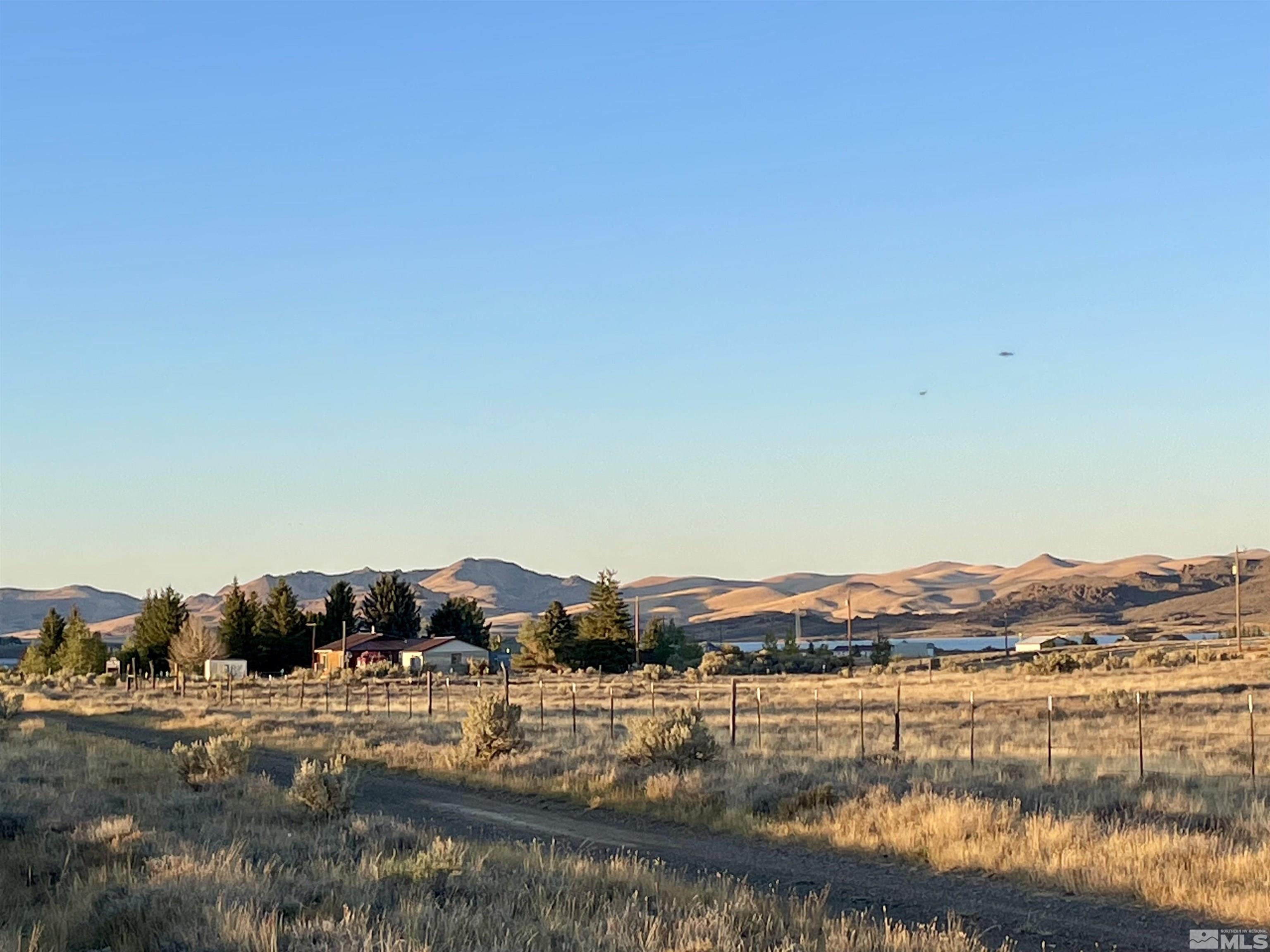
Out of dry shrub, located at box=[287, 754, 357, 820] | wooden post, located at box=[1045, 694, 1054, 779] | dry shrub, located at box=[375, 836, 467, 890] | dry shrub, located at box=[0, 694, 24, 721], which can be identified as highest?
dry shrub, located at box=[375, 836, 467, 890]

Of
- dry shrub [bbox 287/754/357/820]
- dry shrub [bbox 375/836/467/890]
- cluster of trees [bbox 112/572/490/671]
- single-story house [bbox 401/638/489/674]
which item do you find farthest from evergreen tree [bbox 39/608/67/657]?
dry shrub [bbox 375/836/467/890]

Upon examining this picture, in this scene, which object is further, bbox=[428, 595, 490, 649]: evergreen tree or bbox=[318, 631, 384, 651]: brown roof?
bbox=[428, 595, 490, 649]: evergreen tree

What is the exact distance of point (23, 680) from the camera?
306ft

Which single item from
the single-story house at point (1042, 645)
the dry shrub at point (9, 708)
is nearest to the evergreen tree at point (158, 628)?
the dry shrub at point (9, 708)

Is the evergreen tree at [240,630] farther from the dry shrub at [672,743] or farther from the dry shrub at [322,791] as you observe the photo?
the dry shrub at [322,791]

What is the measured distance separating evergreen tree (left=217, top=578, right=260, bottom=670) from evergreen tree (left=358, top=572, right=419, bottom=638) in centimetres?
1858

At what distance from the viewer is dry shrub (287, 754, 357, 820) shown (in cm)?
1764

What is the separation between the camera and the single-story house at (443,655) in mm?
95000

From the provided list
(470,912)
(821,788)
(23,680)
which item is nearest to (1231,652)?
(821,788)

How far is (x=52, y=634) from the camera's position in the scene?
106 metres

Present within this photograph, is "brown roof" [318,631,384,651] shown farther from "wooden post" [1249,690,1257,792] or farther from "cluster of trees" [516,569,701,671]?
"wooden post" [1249,690,1257,792]

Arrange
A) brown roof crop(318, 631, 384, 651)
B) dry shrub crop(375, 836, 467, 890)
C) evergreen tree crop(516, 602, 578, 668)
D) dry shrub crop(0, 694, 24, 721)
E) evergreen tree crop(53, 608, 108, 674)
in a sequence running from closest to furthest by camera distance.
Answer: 1. dry shrub crop(375, 836, 467, 890)
2. dry shrub crop(0, 694, 24, 721)
3. evergreen tree crop(516, 602, 578, 668)
4. evergreen tree crop(53, 608, 108, 674)
5. brown roof crop(318, 631, 384, 651)

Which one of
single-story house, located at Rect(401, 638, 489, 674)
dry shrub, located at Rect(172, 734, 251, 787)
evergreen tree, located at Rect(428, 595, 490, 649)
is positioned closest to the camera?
dry shrub, located at Rect(172, 734, 251, 787)

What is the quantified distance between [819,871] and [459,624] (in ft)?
325
